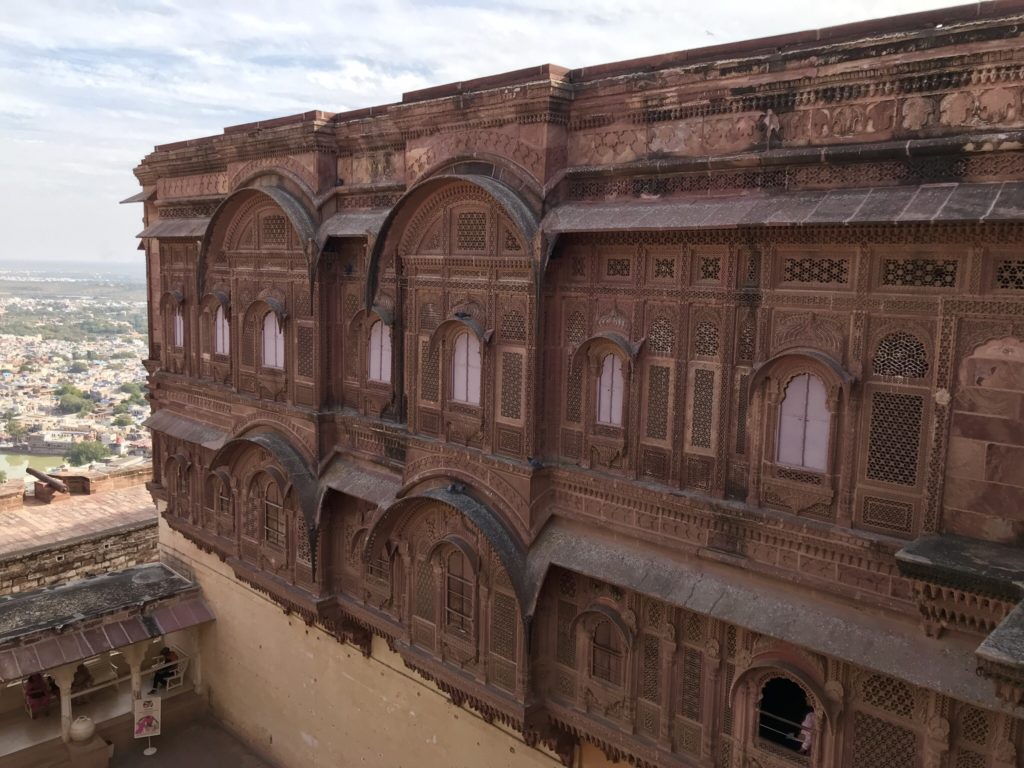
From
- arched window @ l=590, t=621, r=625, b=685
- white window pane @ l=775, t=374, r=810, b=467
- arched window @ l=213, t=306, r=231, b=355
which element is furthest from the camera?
arched window @ l=213, t=306, r=231, b=355

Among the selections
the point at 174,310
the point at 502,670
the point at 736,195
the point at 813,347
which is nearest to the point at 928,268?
the point at 813,347

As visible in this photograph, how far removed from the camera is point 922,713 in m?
5.89

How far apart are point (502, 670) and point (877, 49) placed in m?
6.52

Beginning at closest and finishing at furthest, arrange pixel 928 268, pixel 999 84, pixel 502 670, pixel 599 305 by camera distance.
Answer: pixel 999 84 < pixel 928 268 < pixel 599 305 < pixel 502 670

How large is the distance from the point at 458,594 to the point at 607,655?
189 cm

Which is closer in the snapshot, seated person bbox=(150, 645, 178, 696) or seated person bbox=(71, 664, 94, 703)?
seated person bbox=(71, 664, 94, 703)

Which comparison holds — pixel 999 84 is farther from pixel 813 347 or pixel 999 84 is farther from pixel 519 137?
pixel 519 137

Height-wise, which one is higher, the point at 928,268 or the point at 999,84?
the point at 999,84

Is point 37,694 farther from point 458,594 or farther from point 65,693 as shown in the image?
point 458,594

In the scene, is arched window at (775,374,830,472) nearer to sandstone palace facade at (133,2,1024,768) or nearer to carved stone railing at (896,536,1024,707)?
sandstone palace facade at (133,2,1024,768)

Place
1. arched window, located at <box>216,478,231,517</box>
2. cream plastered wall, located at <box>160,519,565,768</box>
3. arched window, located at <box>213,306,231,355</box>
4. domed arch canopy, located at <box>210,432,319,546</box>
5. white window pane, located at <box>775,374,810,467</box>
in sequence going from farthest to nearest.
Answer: arched window, located at <box>216,478,231,517</box>, arched window, located at <box>213,306,231,355</box>, domed arch canopy, located at <box>210,432,319,546</box>, cream plastered wall, located at <box>160,519,565,768</box>, white window pane, located at <box>775,374,810,467</box>

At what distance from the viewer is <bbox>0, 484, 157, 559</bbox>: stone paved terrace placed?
1609 cm

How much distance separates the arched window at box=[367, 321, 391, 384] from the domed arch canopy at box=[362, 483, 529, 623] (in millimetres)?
1721

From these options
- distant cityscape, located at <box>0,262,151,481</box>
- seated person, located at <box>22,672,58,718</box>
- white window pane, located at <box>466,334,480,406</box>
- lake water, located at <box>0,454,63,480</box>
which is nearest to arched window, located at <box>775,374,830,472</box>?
white window pane, located at <box>466,334,480,406</box>
